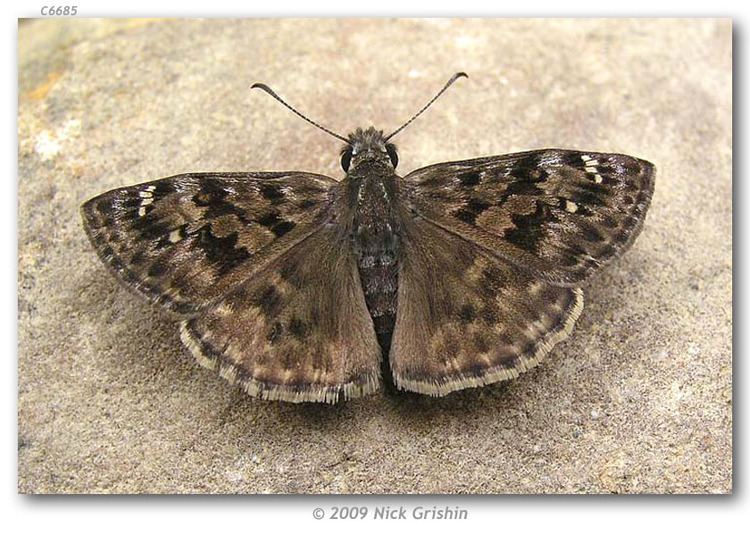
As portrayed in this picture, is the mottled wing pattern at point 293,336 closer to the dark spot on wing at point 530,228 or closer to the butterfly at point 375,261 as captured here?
the butterfly at point 375,261

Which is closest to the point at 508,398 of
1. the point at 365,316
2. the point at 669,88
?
the point at 365,316

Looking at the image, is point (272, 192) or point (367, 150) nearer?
point (272, 192)

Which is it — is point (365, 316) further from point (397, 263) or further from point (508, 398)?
point (508, 398)

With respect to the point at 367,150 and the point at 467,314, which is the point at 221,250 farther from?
the point at 467,314

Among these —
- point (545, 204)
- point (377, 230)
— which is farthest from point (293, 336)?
point (545, 204)
